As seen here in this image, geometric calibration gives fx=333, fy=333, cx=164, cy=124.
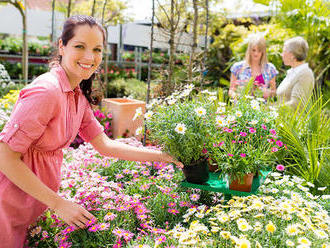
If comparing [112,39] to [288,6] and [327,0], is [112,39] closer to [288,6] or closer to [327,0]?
[288,6]

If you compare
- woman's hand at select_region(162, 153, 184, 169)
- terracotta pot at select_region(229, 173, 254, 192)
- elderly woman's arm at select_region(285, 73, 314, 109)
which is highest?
elderly woman's arm at select_region(285, 73, 314, 109)

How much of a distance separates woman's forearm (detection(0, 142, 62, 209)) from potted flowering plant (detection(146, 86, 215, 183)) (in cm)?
65

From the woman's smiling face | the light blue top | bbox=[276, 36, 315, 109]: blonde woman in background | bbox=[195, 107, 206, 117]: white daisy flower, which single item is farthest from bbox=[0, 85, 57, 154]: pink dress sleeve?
the light blue top

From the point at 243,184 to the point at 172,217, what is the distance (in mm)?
419

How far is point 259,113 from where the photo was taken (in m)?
1.89

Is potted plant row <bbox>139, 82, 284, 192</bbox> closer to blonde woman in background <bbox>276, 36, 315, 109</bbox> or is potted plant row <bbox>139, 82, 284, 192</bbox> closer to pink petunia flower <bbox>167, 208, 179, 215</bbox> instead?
pink petunia flower <bbox>167, 208, 179, 215</bbox>

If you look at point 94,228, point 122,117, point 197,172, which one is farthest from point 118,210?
point 122,117

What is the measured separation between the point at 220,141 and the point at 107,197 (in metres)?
0.69

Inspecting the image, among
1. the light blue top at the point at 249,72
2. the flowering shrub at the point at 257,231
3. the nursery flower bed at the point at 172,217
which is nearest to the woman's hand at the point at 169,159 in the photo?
the nursery flower bed at the point at 172,217

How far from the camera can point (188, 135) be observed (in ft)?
5.55

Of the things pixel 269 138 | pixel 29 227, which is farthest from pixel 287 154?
pixel 29 227

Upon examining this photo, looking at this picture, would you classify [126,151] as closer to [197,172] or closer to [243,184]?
[197,172]

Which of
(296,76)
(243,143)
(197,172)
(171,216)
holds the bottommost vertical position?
(171,216)

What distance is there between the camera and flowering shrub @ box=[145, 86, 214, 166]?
5.60ft
